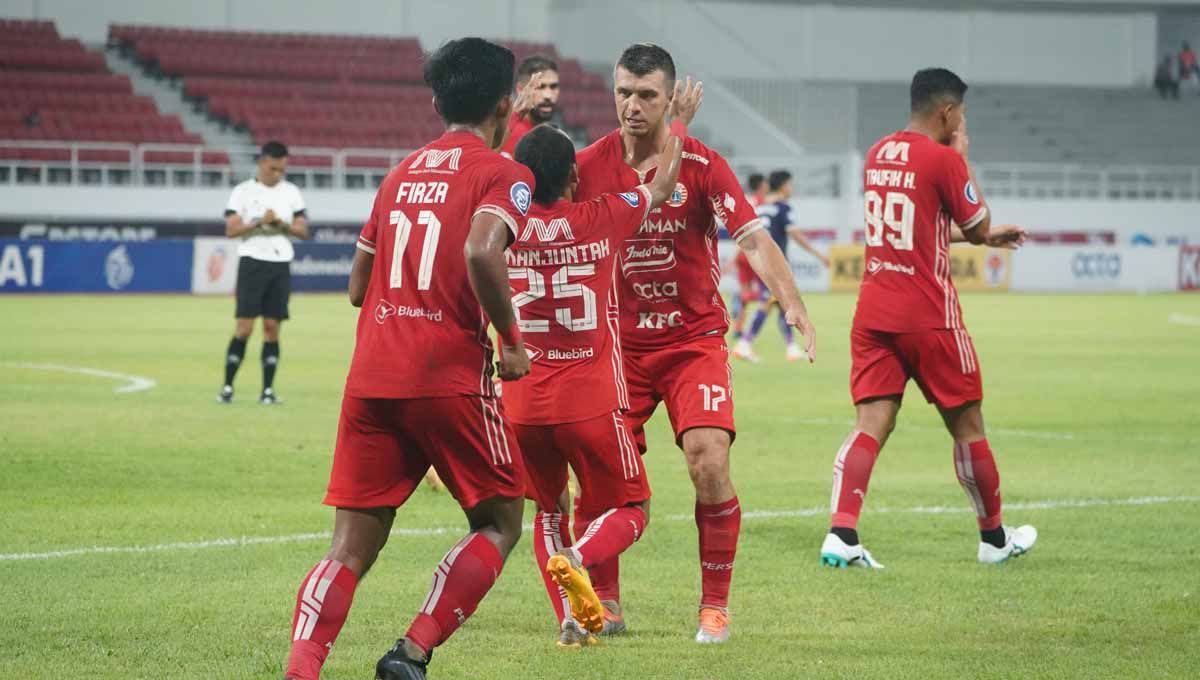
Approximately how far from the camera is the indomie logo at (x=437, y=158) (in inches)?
205

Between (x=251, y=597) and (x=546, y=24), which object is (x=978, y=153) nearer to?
(x=546, y=24)

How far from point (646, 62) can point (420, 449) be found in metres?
2.04

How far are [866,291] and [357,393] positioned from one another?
3.90 metres

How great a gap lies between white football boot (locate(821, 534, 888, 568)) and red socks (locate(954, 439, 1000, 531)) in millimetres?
631

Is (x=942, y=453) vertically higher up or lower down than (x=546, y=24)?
lower down

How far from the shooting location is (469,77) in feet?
17.2

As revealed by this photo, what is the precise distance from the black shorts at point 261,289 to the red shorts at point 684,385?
8921mm

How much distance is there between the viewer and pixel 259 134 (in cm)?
4272

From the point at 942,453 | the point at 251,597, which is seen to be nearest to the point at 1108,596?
the point at 251,597

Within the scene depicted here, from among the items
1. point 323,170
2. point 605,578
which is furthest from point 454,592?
point 323,170

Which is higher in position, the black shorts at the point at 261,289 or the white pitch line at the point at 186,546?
the black shorts at the point at 261,289

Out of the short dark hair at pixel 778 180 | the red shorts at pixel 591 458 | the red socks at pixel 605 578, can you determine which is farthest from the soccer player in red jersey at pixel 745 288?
the red shorts at pixel 591 458

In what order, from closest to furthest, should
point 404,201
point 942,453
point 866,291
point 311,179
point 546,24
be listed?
point 404,201 < point 866,291 < point 942,453 < point 311,179 < point 546,24

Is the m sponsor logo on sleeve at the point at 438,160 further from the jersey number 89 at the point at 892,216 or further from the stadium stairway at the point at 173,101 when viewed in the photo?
the stadium stairway at the point at 173,101
